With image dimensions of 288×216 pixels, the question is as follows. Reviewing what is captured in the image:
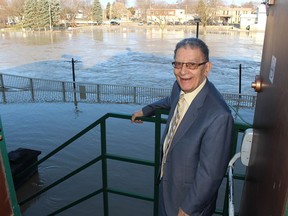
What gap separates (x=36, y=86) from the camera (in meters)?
12.8

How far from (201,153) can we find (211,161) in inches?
2.9

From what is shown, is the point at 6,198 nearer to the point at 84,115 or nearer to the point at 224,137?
the point at 224,137

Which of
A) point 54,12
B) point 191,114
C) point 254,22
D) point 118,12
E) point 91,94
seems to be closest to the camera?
point 191,114

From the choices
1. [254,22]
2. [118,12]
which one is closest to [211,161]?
[254,22]

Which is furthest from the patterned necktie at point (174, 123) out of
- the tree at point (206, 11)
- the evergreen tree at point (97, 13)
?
the evergreen tree at point (97, 13)

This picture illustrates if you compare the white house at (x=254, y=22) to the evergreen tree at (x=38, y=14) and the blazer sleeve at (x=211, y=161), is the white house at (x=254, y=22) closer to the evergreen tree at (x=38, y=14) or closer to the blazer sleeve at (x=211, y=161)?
the evergreen tree at (x=38, y=14)

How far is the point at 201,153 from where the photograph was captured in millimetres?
1736

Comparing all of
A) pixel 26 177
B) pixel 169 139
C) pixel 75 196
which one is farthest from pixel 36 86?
pixel 169 139

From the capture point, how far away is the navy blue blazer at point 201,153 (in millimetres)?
1689

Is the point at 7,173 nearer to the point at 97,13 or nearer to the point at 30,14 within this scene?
the point at 30,14

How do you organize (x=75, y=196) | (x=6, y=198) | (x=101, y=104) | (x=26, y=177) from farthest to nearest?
(x=101, y=104)
(x=26, y=177)
(x=75, y=196)
(x=6, y=198)

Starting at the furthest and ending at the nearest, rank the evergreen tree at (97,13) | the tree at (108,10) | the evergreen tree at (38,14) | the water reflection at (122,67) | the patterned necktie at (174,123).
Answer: the tree at (108,10)
the evergreen tree at (97,13)
the evergreen tree at (38,14)
the water reflection at (122,67)
the patterned necktie at (174,123)

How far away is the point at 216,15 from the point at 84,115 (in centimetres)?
9325

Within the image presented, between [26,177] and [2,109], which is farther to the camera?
[2,109]
